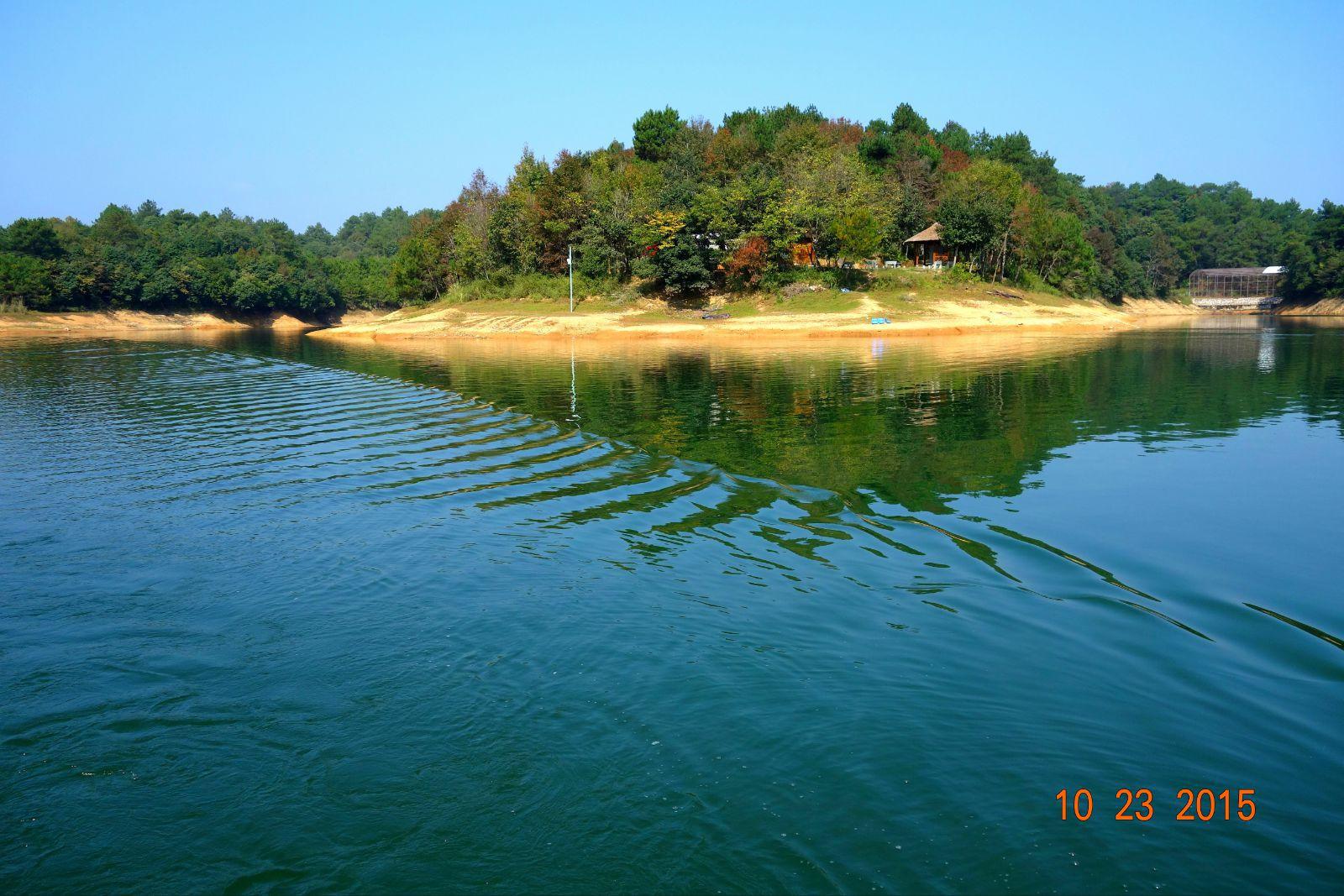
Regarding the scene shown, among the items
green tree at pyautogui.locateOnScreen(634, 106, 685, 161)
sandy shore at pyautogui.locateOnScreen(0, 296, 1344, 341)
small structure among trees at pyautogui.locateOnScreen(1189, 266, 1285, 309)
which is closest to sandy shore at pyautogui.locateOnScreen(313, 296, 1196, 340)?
sandy shore at pyautogui.locateOnScreen(0, 296, 1344, 341)

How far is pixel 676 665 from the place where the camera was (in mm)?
7863

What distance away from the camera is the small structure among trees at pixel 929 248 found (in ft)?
266

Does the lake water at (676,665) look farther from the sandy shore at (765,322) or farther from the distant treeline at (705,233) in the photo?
the distant treeline at (705,233)

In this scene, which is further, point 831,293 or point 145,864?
point 831,293

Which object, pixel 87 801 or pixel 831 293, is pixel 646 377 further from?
pixel 831 293

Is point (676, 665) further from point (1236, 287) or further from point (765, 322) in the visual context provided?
point (1236, 287)

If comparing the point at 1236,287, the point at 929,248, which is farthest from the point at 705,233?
the point at 1236,287

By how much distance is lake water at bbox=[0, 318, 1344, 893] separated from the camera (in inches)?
210

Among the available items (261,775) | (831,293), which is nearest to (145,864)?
(261,775)

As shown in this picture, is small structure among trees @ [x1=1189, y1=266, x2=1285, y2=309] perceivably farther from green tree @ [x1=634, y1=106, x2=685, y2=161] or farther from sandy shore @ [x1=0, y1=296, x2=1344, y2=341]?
green tree @ [x1=634, y1=106, x2=685, y2=161]

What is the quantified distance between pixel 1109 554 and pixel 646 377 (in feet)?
81.0

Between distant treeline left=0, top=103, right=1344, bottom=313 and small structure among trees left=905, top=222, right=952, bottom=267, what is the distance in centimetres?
194

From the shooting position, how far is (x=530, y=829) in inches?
218

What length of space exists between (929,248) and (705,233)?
Result: 26.9 m
